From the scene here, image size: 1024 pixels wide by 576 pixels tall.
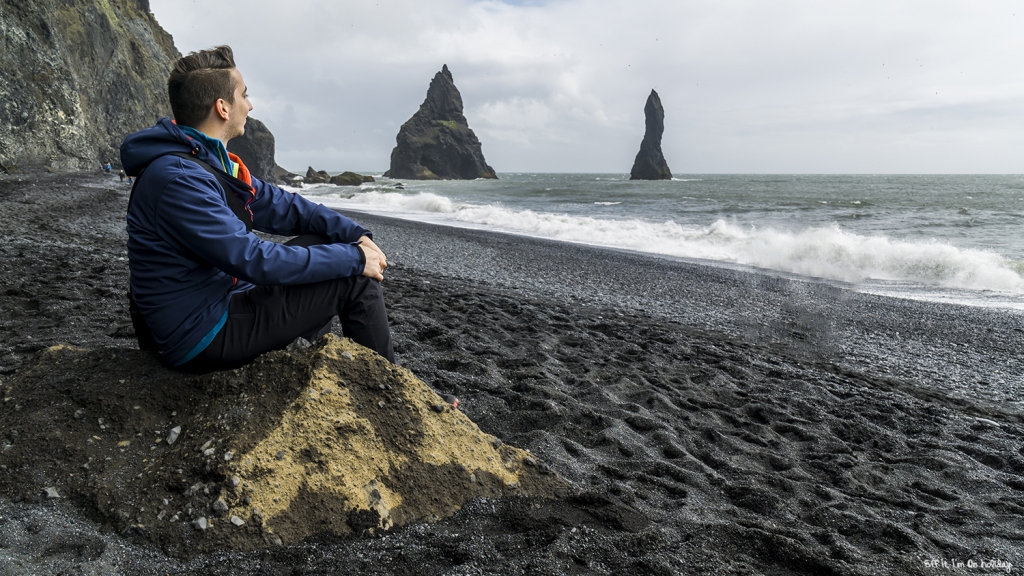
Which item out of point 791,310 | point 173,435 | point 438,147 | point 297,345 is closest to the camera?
point 173,435

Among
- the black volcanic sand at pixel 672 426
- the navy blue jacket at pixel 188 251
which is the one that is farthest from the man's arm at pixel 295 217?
the black volcanic sand at pixel 672 426

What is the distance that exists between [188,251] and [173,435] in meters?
0.79

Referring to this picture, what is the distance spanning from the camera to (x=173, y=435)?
8.14ft

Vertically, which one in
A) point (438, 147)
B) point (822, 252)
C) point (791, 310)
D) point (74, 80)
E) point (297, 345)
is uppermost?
point (438, 147)

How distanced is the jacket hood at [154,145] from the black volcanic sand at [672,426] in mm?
1383

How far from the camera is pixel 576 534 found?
242 centimetres

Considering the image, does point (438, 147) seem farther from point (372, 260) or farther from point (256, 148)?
point (372, 260)

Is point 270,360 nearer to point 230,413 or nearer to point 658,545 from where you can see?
point 230,413

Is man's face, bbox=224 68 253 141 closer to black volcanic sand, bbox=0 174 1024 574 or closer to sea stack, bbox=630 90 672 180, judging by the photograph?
black volcanic sand, bbox=0 174 1024 574

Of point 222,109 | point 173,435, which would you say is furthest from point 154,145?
point 173,435

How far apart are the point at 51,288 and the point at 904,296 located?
12.2 m

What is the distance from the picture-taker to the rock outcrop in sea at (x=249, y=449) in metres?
2.26

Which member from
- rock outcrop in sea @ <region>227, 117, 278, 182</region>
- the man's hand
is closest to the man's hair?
the man's hand

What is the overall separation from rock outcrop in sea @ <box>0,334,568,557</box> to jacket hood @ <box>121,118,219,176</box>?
3.16 ft
